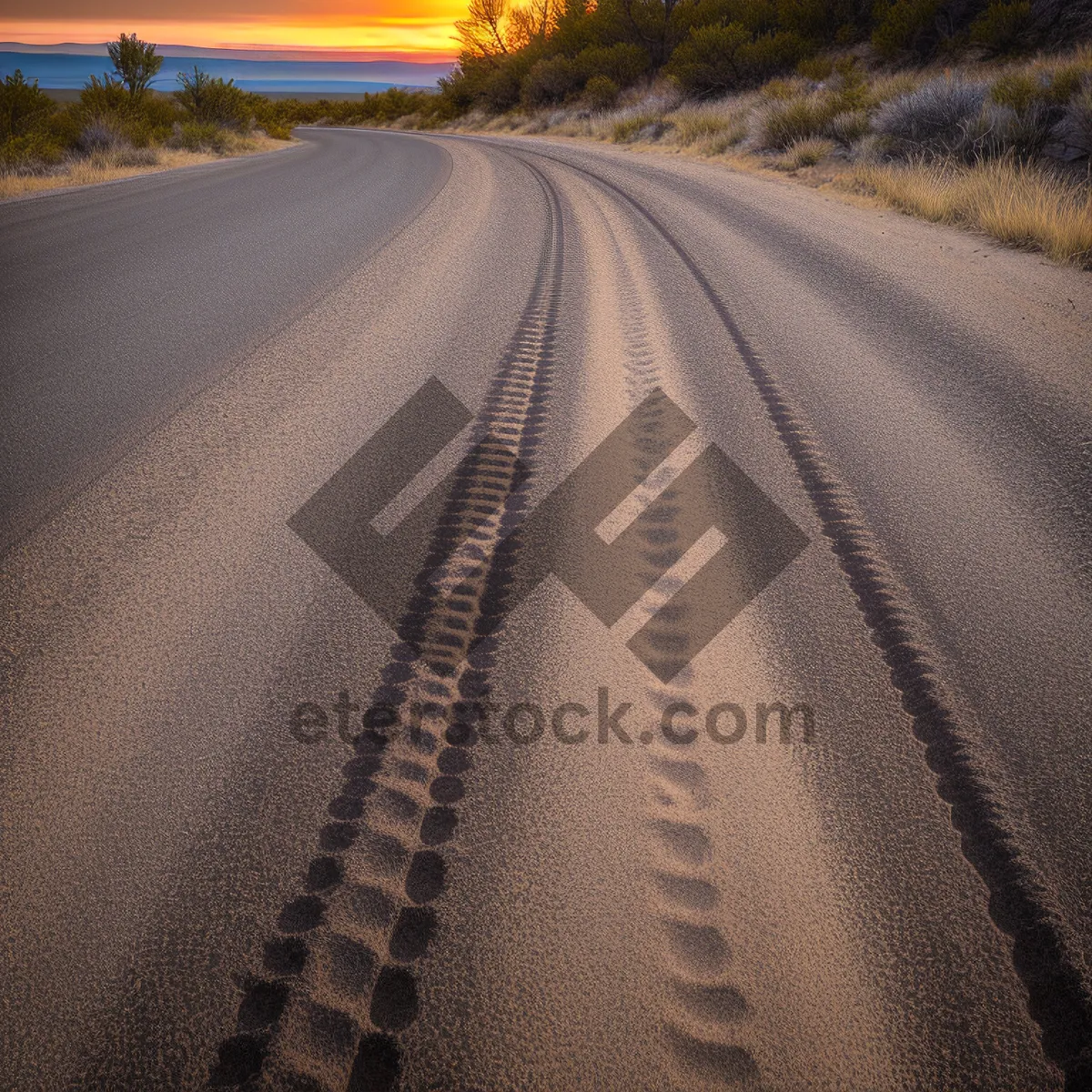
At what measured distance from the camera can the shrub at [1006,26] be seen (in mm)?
15570

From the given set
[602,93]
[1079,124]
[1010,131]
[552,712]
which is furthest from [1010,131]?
[602,93]

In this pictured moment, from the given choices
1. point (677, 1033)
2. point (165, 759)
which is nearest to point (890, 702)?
point (677, 1033)

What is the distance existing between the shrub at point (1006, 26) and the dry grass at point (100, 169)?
18.7 meters

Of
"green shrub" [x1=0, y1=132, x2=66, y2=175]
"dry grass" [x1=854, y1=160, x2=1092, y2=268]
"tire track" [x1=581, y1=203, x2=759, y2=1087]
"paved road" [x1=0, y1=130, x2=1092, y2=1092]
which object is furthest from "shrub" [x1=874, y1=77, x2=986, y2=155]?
"green shrub" [x1=0, y1=132, x2=66, y2=175]

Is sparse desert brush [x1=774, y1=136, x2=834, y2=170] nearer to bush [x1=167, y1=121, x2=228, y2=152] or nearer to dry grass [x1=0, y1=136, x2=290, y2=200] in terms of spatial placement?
dry grass [x1=0, y1=136, x2=290, y2=200]

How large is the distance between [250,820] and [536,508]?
169 centimetres

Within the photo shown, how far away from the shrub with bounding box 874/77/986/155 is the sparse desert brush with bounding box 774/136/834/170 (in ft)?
3.75

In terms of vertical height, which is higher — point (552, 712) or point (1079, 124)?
point (1079, 124)

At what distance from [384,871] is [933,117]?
1280 centimetres

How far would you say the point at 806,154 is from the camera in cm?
1202

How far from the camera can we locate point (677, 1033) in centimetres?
136

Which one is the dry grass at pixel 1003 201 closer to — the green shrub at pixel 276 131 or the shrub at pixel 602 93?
the shrub at pixel 602 93

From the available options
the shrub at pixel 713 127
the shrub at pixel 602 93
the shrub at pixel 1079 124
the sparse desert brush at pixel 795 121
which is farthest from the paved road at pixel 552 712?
the shrub at pixel 602 93

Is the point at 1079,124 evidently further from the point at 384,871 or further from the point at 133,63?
the point at 133,63
